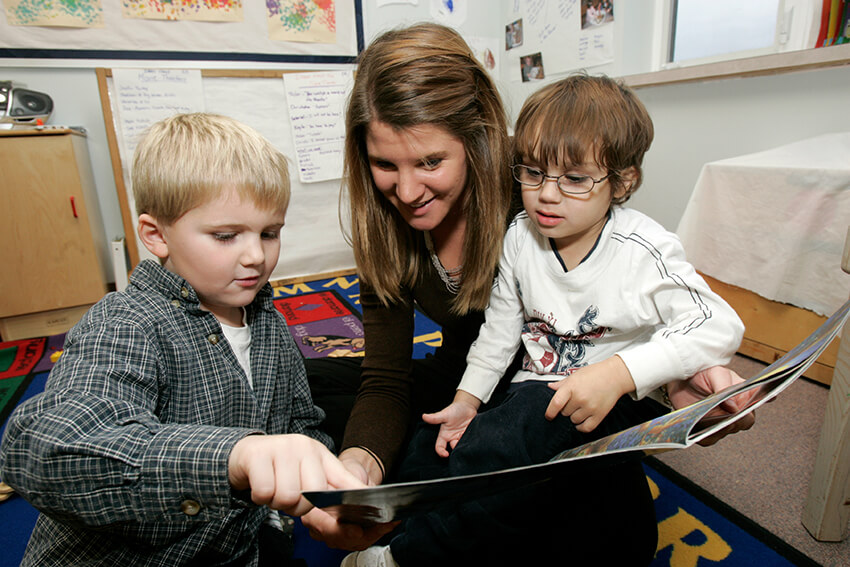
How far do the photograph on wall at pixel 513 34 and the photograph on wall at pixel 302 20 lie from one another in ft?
3.05

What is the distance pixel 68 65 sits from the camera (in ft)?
6.84

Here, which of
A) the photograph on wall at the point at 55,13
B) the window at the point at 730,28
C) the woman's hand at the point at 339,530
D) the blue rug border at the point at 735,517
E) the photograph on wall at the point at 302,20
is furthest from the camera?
the photograph on wall at the point at 302,20

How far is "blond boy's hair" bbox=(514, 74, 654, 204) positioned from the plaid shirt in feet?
1.57

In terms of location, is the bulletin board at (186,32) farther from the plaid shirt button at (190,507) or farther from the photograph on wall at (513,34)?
the plaid shirt button at (190,507)

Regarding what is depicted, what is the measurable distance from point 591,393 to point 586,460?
0.22 m

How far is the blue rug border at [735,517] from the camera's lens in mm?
829

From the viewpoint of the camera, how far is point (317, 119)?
2.48 m

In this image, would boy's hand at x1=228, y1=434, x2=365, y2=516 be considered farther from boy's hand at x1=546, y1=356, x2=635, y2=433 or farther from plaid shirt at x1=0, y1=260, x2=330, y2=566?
boy's hand at x1=546, y1=356, x2=635, y2=433

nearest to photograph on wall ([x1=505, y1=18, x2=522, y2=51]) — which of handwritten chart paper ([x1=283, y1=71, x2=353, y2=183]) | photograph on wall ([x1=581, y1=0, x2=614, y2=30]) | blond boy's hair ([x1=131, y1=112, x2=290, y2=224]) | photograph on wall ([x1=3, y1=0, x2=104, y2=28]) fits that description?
photograph on wall ([x1=581, y1=0, x2=614, y2=30])

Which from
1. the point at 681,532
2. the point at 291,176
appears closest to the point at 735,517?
the point at 681,532

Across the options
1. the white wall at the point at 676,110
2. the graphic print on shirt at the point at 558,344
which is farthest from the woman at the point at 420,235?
the white wall at the point at 676,110

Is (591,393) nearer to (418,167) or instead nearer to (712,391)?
(712,391)

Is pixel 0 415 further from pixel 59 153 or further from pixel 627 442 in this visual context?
pixel 627 442

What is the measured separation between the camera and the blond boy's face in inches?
24.2
